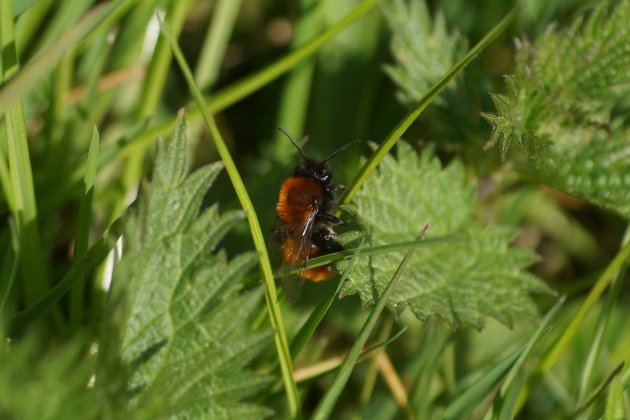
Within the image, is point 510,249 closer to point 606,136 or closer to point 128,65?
point 606,136

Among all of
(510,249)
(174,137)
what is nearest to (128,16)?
(174,137)

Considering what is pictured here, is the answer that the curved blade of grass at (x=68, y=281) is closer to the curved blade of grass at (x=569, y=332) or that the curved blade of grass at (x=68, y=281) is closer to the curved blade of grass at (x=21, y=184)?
the curved blade of grass at (x=21, y=184)

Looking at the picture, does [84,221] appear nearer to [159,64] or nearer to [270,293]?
[270,293]

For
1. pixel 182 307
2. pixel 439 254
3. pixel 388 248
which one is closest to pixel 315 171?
pixel 439 254

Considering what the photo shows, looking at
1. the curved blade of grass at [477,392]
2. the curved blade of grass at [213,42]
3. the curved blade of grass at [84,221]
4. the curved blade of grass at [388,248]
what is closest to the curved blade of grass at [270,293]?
the curved blade of grass at [388,248]

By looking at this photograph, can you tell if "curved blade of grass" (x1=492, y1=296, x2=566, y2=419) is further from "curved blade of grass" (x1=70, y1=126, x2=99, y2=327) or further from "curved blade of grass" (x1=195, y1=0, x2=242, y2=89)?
"curved blade of grass" (x1=195, y1=0, x2=242, y2=89)
